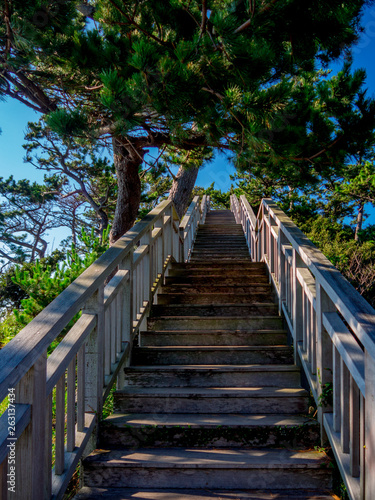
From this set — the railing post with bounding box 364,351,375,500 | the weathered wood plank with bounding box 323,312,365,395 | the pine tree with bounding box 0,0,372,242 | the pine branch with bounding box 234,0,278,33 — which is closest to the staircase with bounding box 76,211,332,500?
the railing post with bounding box 364,351,375,500

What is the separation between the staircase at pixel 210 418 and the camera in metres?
2.12

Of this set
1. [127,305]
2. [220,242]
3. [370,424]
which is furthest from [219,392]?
[220,242]

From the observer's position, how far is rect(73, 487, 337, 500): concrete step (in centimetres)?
202

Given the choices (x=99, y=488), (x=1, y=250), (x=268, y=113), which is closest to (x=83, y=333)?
(x=99, y=488)

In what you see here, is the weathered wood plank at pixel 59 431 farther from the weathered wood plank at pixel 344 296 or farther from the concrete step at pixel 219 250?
the concrete step at pixel 219 250

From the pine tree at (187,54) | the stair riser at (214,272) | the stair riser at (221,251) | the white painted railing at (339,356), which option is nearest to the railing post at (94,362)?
the white painted railing at (339,356)

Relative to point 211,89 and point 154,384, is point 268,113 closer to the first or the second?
point 211,89

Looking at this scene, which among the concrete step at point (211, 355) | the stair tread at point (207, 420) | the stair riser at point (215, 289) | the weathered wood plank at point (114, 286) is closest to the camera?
the stair tread at point (207, 420)

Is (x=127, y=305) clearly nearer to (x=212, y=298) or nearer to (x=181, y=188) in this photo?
(x=212, y=298)

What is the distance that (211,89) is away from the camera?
345cm

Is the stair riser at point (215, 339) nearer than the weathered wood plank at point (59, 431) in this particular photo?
No

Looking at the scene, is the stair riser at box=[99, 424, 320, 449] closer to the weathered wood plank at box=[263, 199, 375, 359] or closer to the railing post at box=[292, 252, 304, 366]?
the railing post at box=[292, 252, 304, 366]

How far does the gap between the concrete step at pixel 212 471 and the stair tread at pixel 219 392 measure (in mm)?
465

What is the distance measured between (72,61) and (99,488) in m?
3.50
